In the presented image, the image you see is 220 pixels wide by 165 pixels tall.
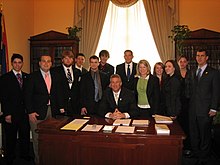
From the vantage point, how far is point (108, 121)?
3045 millimetres

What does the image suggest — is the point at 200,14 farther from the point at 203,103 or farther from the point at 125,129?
the point at 125,129

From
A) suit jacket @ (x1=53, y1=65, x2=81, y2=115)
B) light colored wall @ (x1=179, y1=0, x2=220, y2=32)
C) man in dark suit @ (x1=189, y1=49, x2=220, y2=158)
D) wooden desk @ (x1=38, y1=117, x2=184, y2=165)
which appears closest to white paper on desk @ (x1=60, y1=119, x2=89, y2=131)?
wooden desk @ (x1=38, y1=117, x2=184, y2=165)

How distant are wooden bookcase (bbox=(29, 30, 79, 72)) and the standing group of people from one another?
185 cm

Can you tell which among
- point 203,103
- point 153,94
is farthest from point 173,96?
point 203,103

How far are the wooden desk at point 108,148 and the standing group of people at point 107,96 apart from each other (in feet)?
2.40

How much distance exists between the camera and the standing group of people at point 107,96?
11.2 feet

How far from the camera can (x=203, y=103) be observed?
3709 millimetres

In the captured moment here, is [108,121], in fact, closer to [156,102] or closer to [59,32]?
[156,102]

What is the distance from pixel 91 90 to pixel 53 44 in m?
2.41

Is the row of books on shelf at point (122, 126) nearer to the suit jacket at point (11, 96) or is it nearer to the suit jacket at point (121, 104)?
the suit jacket at point (121, 104)

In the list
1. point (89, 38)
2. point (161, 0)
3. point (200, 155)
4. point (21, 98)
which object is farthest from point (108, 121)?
point (161, 0)

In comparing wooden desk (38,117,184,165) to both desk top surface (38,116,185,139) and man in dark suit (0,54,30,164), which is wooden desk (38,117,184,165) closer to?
desk top surface (38,116,185,139)

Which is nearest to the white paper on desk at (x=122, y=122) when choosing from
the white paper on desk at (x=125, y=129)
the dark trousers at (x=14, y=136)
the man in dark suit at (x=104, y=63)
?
the white paper on desk at (x=125, y=129)

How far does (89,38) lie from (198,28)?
2.53 meters
